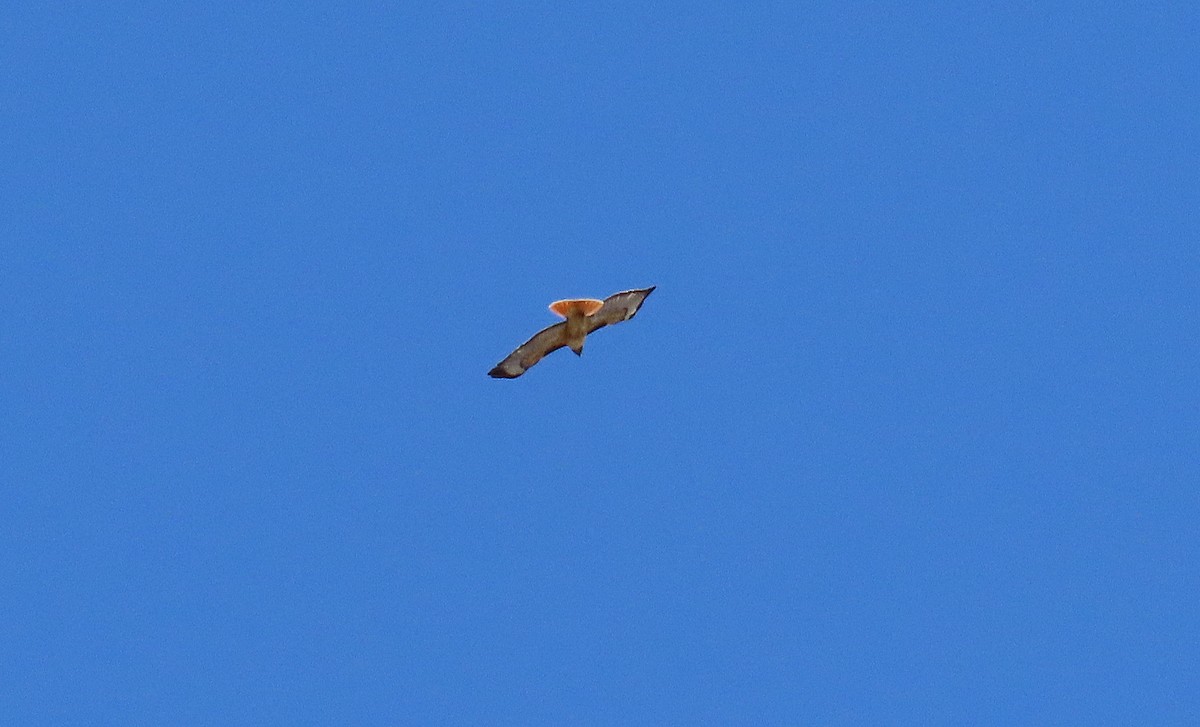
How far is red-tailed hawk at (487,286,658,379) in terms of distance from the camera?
44.6m

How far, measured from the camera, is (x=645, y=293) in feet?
149

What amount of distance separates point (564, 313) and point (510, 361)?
1.86 meters

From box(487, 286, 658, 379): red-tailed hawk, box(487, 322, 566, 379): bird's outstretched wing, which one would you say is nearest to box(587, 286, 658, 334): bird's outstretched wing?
box(487, 286, 658, 379): red-tailed hawk

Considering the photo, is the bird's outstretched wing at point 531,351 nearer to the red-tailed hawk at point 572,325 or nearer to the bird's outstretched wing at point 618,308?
the red-tailed hawk at point 572,325

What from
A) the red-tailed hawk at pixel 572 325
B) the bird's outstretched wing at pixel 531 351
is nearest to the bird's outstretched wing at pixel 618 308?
the red-tailed hawk at pixel 572 325

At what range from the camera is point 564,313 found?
44.6 meters

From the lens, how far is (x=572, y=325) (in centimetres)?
4491

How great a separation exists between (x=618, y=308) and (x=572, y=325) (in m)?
1.22

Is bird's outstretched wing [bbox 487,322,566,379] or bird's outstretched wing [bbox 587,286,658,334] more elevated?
bird's outstretched wing [bbox 587,286,658,334]

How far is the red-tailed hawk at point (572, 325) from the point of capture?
44.6 meters

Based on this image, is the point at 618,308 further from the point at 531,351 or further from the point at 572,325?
the point at 531,351

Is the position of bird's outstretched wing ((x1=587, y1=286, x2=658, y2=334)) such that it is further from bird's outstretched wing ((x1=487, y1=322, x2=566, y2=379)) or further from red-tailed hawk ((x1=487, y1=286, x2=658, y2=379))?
bird's outstretched wing ((x1=487, y1=322, x2=566, y2=379))

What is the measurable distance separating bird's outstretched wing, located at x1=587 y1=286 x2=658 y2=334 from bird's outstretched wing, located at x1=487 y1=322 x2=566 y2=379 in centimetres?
78

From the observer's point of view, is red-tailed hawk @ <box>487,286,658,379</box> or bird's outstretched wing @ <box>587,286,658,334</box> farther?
bird's outstretched wing @ <box>587,286,658,334</box>
